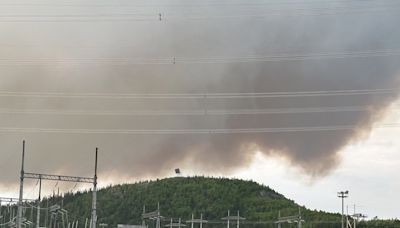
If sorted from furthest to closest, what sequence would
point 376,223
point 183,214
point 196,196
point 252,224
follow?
point 196,196 → point 183,214 → point 252,224 → point 376,223

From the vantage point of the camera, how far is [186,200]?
172875mm

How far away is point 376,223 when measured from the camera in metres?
117

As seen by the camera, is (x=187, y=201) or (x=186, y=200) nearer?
(x=187, y=201)

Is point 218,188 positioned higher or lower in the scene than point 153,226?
higher

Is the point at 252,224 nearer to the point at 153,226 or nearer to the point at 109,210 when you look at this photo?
the point at 153,226

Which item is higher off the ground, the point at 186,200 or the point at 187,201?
the point at 186,200

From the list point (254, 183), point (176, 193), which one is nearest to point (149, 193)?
point (176, 193)

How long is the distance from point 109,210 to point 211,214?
28641mm

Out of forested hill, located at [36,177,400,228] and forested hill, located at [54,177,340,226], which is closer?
forested hill, located at [36,177,400,228]

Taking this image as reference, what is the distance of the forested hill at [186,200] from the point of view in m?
162

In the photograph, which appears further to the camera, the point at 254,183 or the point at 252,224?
the point at 254,183

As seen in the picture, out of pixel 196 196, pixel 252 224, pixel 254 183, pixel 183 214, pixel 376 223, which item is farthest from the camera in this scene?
pixel 254 183

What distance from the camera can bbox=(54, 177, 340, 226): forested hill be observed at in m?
162

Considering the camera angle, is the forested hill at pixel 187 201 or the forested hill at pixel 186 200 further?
the forested hill at pixel 186 200
